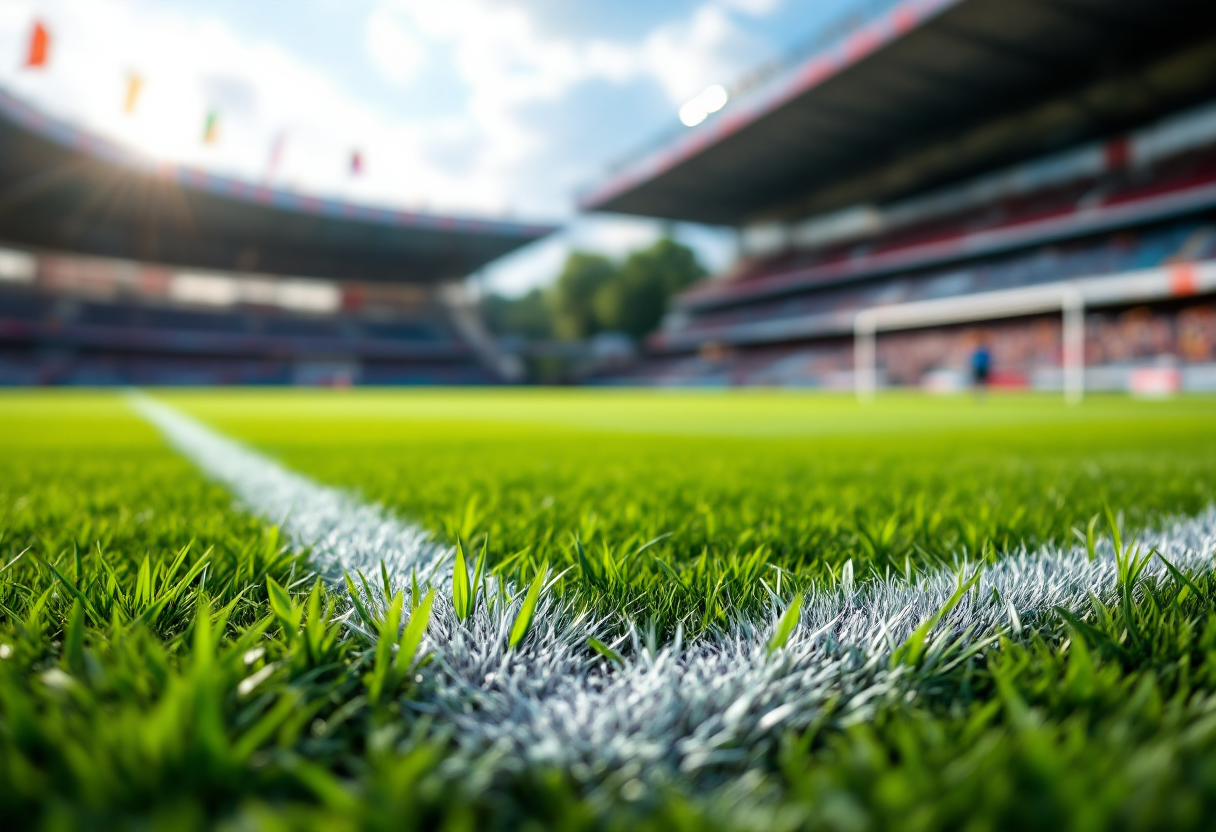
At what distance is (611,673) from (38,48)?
24.5 meters

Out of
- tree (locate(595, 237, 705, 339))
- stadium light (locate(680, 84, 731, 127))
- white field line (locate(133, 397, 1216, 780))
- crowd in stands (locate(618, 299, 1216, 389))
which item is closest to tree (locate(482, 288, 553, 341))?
tree (locate(595, 237, 705, 339))

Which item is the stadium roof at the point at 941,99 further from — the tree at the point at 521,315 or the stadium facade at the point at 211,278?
the tree at the point at 521,315

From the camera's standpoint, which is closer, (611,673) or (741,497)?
(611,673)

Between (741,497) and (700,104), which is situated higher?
(700,104)

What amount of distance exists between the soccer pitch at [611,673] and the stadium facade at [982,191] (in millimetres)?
17298

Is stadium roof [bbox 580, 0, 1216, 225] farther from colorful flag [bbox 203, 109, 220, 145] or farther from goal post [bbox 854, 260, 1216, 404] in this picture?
colorful flag [bbox 203, 109, 220, 145]

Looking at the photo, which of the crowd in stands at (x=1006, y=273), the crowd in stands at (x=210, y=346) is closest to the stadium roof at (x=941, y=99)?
the crowd in stands at (x=1006, y=273)

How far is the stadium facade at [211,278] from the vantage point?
2522cm

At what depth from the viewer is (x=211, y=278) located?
1304 inches

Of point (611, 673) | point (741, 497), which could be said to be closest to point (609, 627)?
point (611, 673)

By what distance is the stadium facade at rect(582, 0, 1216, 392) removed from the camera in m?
16.0

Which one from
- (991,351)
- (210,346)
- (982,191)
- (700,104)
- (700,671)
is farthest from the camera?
(210,346)

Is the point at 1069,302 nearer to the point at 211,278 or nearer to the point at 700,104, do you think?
the point at 700,104

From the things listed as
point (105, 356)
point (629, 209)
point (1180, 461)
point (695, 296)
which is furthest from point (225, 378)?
point (1180, 461)
